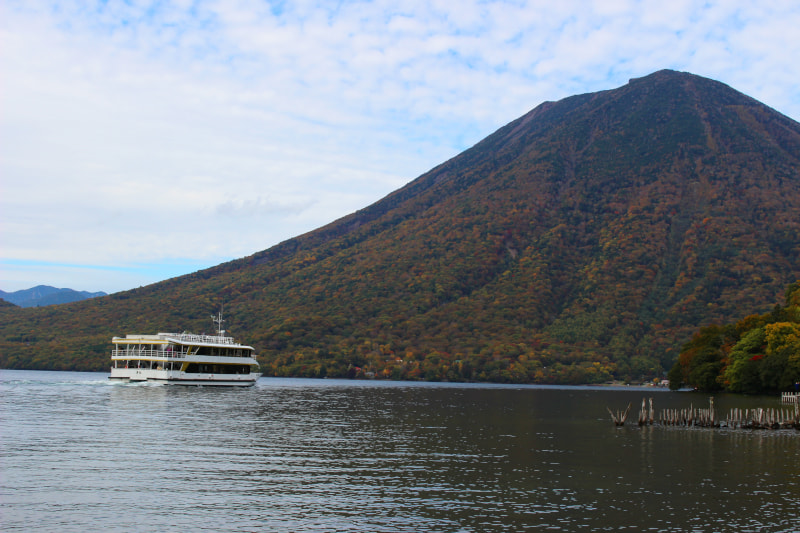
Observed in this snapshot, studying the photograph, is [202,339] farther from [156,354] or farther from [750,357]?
[750,357]

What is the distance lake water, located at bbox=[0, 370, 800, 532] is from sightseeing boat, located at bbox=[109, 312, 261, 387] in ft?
113

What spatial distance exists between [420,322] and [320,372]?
3800 centimetres

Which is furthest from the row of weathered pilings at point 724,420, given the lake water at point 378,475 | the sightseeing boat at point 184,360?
the sightseeing boat at point 184,360

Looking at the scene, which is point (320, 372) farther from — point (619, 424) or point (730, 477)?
point (730, 477)

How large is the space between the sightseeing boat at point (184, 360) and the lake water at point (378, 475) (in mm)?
34423

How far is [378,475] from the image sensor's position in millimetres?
30672

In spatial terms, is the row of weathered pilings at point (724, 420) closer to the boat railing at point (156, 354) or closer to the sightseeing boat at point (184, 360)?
the sightseeing boat at point (184, 360)

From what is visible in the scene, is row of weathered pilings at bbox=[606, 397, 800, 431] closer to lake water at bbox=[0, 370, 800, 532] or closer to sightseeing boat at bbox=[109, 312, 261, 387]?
lake water at bbox=[0, 370, 800, 532]

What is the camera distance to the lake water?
22547mm

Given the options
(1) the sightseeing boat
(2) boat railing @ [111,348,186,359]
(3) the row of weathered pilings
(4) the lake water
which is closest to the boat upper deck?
(1) the sightseeing boat

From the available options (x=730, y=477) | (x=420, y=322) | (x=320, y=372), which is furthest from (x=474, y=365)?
(x=730, y=477)

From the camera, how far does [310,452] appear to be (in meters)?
37.4

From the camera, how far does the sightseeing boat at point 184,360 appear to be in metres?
90.1

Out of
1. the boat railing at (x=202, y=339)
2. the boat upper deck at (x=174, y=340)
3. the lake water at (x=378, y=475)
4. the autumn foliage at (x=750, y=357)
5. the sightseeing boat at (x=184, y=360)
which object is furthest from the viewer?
the boat railing at (x=202, y=339)
